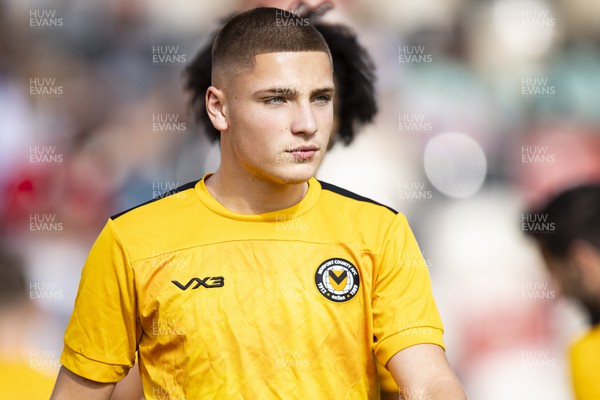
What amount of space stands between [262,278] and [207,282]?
0.13m

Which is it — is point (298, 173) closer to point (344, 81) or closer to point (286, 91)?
point (286, 91)

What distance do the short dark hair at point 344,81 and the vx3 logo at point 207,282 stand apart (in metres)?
1.33

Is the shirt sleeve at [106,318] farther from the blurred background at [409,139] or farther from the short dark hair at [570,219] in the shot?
the short dark hair at [570,219]

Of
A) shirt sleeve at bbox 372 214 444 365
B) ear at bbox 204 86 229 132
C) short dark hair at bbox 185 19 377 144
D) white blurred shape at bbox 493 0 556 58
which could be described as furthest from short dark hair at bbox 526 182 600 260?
ear at bbox 204 86 229 132

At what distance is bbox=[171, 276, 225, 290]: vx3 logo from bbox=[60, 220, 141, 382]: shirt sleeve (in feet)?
0.39

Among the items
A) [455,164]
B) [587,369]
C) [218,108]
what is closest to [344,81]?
[455,164]

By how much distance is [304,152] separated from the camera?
201 cm

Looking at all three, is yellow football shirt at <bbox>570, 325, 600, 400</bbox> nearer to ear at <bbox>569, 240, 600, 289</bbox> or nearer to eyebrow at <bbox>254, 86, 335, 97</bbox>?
ear at <bbox>569, 240, 600, 289</bbox>

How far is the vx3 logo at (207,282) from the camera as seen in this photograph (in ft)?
6.89

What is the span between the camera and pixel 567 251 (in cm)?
318

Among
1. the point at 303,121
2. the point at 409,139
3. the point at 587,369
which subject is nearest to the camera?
the point at 303,121

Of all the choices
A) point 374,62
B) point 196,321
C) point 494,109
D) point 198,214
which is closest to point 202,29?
point 374,62

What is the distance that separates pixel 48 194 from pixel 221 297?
1673mm

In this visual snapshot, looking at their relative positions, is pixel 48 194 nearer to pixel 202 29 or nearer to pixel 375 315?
pixel 202 29
